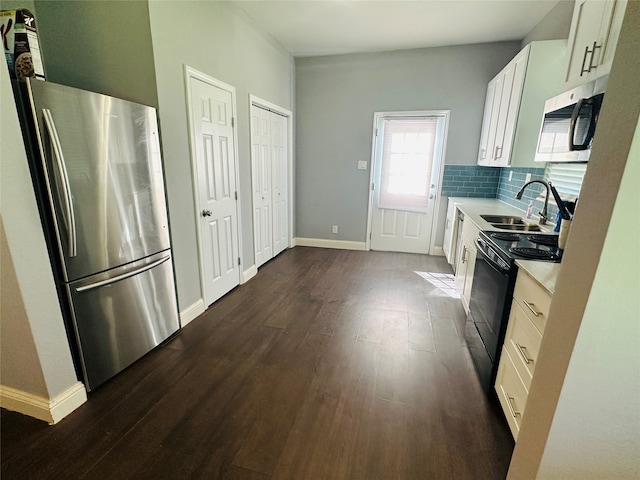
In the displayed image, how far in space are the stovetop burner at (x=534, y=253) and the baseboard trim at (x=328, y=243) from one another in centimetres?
311

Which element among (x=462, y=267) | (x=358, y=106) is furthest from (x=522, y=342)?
(x=358, y=106)

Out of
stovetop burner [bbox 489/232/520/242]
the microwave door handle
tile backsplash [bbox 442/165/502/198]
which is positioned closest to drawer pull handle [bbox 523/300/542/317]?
stovetop burner [bbox 489/232/520/242]

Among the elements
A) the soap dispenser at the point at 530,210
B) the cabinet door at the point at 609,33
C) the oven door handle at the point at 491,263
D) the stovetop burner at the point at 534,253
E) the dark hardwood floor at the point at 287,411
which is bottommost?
the dark hardwood floor at the point at 287,411

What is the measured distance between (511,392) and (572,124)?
1611 mm

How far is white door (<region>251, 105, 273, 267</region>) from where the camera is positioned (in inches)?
143

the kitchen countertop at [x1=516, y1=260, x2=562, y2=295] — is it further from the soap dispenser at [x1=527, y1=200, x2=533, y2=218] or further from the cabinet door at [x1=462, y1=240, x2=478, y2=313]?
the soap dispenser at [x1=527, y1=200, x2=533, y2=218]

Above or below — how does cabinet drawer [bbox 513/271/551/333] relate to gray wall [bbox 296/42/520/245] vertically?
below

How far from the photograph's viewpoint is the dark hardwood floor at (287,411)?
140cm

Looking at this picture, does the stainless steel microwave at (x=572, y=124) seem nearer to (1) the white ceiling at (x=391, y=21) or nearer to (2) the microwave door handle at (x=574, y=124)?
(2) the microwave door handle at (x=574, y=124)

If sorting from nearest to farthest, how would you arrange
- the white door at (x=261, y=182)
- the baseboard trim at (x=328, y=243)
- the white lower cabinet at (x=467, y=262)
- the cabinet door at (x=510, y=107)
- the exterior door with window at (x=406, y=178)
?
the white lower cabinet at (x=467, y=262), the cabinet door at (x=510, y=107), the white door at (x=261, y=182), the exterior door with window at (x=406, y=178), the baseboard trim at (x=328, y=243)

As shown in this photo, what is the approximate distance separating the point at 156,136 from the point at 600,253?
2409 millimetres

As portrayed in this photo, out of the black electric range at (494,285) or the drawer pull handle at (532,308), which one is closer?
the drawer pull handle at (532,308)

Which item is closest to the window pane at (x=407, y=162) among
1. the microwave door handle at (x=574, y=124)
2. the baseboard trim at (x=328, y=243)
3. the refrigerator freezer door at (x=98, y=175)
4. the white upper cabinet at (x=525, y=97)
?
the baseboard trim at (x=328, y=243)

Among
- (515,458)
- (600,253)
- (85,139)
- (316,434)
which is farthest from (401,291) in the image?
(85,139)
